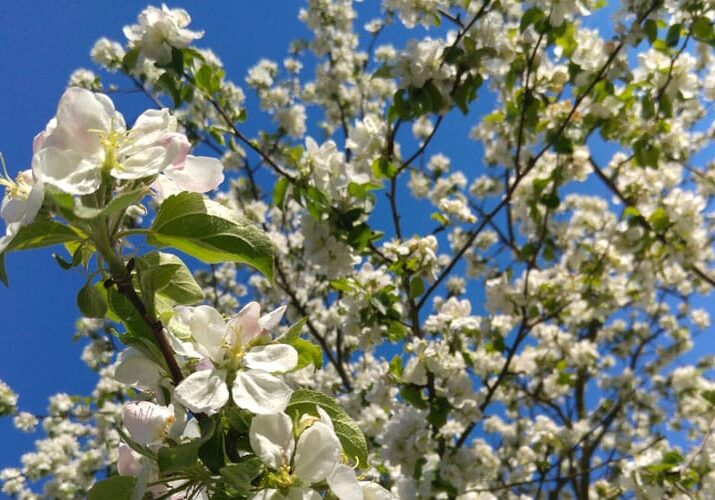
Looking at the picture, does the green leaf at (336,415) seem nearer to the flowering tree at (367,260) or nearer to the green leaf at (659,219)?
the flowering tree at (367,260)

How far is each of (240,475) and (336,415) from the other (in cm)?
15

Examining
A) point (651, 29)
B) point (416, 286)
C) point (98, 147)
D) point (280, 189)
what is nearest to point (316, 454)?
point (98, 147)

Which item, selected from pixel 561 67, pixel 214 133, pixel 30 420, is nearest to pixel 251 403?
pixel 214 133

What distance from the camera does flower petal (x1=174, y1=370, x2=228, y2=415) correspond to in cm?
57

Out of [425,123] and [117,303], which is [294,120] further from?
[117,303]

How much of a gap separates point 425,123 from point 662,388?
9.38 ft

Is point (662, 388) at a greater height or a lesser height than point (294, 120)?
lesser

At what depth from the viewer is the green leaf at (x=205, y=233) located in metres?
0.60

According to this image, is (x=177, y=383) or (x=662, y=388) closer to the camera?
(x=177, y=383)

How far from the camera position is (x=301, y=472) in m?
0.59

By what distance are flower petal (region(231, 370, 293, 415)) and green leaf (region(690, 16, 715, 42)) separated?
2.16 metres

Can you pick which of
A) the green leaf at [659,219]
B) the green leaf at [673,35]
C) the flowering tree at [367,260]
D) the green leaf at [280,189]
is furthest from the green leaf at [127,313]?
the green leaf at [659,219]

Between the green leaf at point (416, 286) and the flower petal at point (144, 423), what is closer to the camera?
the flower petal at point (144, 423)

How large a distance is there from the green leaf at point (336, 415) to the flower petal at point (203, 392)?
9cm
